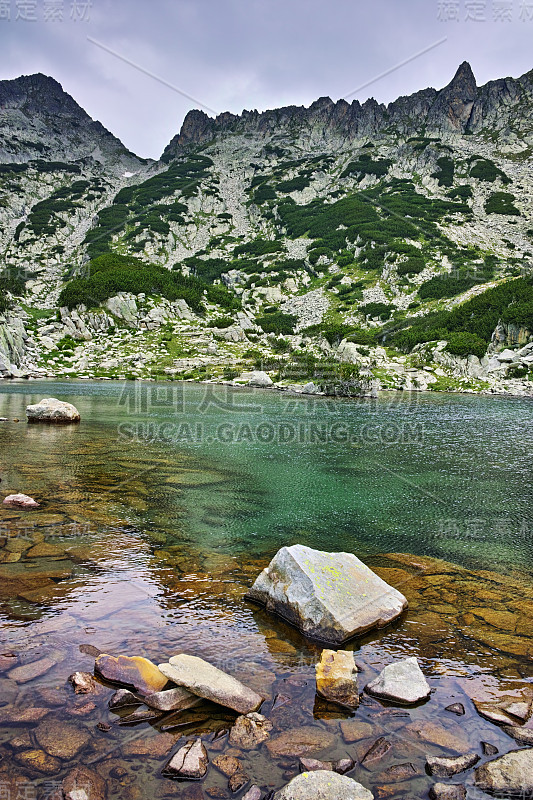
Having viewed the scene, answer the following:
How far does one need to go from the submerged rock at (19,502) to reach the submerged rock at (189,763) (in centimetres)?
966

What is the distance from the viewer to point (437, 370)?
2665 inches

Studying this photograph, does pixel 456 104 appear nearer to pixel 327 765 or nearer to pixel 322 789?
pixel 327 765

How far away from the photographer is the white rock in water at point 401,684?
225 inches

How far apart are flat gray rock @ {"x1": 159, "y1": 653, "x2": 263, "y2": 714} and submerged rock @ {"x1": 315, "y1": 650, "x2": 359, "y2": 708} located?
86 centimetres

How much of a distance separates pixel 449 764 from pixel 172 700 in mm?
3113

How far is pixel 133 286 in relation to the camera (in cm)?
9288

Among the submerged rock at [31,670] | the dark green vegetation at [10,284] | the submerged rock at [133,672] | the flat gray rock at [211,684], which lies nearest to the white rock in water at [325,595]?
the flat gray rock at [211,684]

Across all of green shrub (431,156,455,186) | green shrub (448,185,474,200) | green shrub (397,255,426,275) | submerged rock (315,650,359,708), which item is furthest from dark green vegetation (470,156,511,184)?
submerged rock (315,650,359,708)

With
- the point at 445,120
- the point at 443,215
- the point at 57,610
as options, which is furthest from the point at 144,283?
the point at 445,120

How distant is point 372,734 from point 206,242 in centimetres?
15501

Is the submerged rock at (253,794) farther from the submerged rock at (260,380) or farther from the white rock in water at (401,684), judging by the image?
the submerged rock at (260,380)

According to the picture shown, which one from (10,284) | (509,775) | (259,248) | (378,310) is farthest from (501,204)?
(509,775)

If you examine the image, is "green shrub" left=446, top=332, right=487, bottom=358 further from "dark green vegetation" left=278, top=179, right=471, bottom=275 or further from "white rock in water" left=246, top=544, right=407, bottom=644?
"white rock in water" left=246, top=544, right=407, bottom=644

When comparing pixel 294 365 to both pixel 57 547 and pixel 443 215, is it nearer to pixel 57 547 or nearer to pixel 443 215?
pixel 57 547
